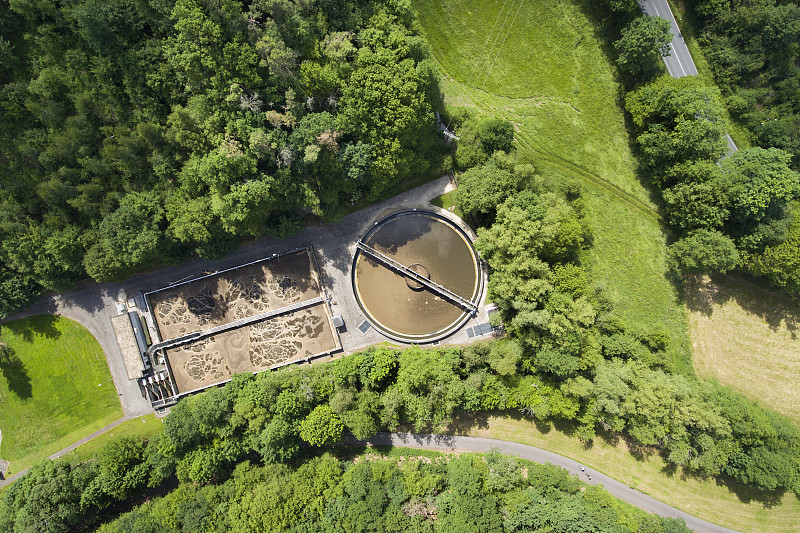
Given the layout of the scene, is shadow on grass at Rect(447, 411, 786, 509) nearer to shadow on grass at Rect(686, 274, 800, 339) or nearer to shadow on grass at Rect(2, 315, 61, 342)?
shadow on grass at Rect(686, 274, 800, 339)

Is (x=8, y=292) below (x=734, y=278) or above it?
above

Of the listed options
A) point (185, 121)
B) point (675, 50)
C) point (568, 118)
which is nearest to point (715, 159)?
point (675, 50)

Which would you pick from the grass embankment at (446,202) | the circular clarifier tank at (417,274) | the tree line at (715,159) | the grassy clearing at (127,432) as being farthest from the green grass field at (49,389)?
the tree line at (715,159)

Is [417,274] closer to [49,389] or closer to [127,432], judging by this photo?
[127,432]

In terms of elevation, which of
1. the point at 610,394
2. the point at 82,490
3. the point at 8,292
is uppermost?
the point at 8,292

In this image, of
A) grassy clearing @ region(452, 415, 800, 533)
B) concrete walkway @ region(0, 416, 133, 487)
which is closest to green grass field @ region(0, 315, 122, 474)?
concrete walkway @ region(0, 416, 133, 487)

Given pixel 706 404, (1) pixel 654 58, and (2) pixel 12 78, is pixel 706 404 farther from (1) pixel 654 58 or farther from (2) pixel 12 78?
(2) pixel 12 78

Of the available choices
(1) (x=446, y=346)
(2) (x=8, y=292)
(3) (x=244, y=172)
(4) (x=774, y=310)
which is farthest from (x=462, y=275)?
(2) (x=8, y=292)
